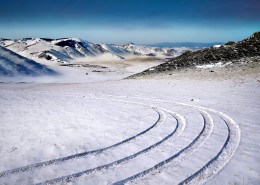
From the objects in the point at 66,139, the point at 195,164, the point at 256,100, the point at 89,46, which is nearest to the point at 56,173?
the point at 66,139

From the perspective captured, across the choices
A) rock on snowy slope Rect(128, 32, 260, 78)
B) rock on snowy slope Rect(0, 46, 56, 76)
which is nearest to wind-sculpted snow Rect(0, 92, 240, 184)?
rock on snowy slope Rect(128, 32, 260, 78)

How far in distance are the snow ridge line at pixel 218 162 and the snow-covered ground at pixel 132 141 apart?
0.09ft

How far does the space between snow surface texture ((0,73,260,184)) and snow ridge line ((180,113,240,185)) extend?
29 mm

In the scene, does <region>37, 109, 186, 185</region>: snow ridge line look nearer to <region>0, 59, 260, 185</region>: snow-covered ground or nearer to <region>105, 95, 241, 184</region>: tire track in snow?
<region>0, 59, 260, 185</region>: snow-covered ground

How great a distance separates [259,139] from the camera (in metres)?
10.7

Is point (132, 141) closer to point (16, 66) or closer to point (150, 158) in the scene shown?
point (150, 158)

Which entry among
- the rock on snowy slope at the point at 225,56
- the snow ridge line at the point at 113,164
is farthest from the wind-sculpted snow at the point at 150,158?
the rock on snowy slope at the point at 225,56

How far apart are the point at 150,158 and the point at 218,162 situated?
2225 mm

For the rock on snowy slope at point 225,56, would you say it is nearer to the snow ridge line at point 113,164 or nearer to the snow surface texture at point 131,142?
→ the snow surface texture at point 131,142

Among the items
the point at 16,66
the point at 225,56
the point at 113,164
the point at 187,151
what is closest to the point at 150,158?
the point at 113,164

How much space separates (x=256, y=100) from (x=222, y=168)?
453 inches

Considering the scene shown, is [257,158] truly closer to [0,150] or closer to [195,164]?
[195,164]

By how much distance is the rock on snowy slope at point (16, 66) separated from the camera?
45.2 m

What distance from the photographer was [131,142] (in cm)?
1058
